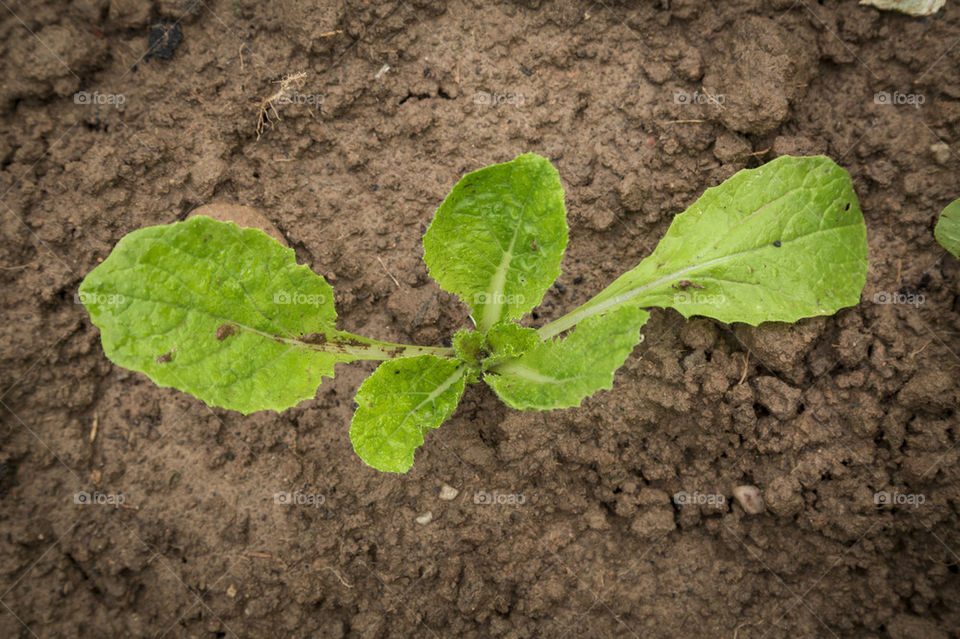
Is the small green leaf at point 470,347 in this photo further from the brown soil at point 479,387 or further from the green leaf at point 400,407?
the brown soil at point 479,387

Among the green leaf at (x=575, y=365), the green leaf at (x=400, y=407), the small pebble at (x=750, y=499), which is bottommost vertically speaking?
the small pebble at (x=750, y=499)

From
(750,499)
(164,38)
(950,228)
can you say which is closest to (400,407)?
(750,499)

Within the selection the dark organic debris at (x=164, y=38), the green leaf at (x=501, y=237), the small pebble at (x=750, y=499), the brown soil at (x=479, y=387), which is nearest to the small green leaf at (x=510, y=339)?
the green leaf at (x=501, y=237)

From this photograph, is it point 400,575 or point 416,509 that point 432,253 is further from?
point 400,575

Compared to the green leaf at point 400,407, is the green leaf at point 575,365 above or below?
above

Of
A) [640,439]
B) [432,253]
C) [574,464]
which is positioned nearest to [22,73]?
[432,253]

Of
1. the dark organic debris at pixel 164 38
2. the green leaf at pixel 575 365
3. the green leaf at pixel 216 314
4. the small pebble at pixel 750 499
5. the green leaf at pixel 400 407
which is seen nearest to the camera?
the green leaf at pixel 575 365
